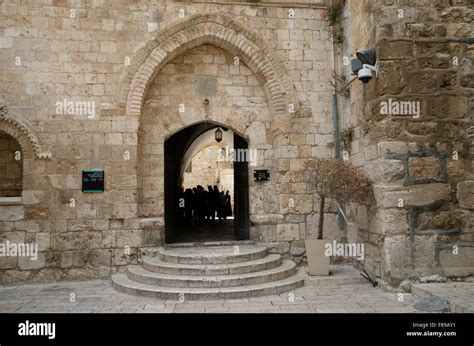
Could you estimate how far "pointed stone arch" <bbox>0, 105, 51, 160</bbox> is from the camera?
6398mm

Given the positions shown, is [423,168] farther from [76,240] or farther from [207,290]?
[76,240]

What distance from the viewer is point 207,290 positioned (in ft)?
17.7

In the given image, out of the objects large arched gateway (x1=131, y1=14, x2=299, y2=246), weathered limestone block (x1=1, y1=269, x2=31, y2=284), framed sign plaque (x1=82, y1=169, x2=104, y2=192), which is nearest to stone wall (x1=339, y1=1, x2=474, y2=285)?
large arched gateway (x1=131, y1=14, x2=299, y2=246)

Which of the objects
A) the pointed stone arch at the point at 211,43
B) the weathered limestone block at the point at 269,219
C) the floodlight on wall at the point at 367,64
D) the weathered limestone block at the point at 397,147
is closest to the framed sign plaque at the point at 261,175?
the weathered limestone block at the point at 269,219

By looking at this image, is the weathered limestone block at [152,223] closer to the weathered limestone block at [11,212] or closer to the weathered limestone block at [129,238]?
the weathered limestone block at [129,238]

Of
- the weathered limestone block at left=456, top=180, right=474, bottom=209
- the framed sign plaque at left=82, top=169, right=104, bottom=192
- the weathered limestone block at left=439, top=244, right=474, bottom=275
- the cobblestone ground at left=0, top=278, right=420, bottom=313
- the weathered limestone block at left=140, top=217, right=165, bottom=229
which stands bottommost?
the cobblestone ground at left=0, top=278, right=420, bottom=313

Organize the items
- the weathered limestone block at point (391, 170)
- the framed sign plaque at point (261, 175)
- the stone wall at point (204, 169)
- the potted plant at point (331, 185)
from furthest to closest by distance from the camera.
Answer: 1. the stone wall at point (204, 169)
2. the framed sign plaque at point (261, 175)
3. the potted plant at point (331, 185)
4. the weathered limestone block at point (391, 170)

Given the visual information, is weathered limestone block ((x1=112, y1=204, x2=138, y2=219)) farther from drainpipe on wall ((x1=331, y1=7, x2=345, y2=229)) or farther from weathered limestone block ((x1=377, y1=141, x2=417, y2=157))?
weathered limestone block ((x1=377, y1=141, x2=417, y2=157))

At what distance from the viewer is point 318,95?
24.0 feet

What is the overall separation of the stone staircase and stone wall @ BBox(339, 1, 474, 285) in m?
1.59

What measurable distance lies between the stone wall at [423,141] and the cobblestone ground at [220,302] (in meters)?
0.59

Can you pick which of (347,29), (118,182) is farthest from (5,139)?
(347,29)

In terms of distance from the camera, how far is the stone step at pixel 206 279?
18.3 ft

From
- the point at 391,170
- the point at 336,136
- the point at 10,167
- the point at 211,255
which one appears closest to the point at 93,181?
the point at 10,167
